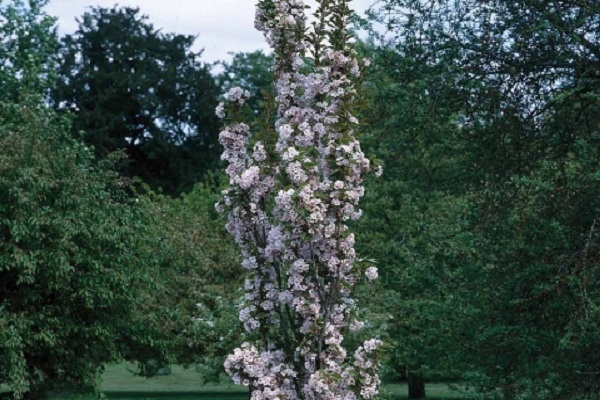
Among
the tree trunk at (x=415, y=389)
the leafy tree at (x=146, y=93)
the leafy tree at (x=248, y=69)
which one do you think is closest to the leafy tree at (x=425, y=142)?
the tree trunk at (x=415, y=389)

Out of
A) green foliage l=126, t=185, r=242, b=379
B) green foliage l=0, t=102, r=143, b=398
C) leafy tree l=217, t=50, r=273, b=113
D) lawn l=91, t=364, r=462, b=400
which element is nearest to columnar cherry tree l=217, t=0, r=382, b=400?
green foliage l=0, t=102, r=143, b=398

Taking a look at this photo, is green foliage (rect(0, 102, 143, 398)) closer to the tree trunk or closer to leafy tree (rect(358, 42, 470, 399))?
leafy tree (rect(358, 42, 470, 399))

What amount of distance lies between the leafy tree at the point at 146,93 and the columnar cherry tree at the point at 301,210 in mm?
31652

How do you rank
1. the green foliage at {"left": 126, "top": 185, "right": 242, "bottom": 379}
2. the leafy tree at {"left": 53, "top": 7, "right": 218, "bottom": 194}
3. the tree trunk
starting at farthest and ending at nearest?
1. the leafy tree at {"left": 53, "top": 7, "right": 218, "bottom": 194}
2. the tree trunk
3. the green foliage at {"left": 126, "top": 185, "right": 242, "bottom": 379}

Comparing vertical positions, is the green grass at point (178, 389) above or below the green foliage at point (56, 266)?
below

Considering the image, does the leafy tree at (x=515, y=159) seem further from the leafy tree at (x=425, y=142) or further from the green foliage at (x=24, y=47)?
the green foliage at (x=24, y=47)

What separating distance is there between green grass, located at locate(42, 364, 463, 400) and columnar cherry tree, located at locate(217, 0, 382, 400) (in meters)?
14.6

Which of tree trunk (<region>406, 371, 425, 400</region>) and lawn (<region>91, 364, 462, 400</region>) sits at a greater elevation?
tree trunk (<region>406, 371, 425, 400</region>)

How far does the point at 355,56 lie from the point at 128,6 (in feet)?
117

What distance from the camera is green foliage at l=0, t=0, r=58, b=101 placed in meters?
28.8

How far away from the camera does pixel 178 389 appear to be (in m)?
32.6

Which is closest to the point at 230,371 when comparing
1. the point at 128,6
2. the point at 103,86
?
the point at 103,86

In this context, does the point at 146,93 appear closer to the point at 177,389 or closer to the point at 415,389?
the point at 177,389

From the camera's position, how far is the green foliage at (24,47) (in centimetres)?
2881
